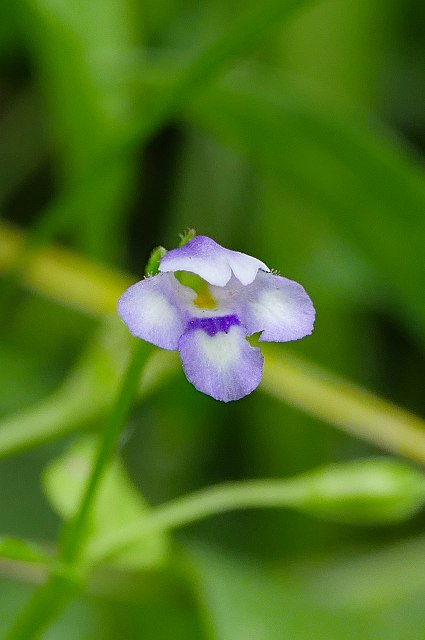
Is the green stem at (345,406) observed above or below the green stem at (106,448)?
above

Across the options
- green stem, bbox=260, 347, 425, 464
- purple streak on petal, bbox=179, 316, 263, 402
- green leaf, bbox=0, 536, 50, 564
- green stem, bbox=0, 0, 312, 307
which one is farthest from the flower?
green stem, bbox=260, 347, 425, 464

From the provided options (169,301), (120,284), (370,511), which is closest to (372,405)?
(370,511)

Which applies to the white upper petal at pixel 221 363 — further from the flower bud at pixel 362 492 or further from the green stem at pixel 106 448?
the flower bud at pixel 362 492

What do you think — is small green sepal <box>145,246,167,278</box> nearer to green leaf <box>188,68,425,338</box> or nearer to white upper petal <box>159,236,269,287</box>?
white upper petal <box>159,236,269,287</box>

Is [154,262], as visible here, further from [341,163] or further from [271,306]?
[341,163]

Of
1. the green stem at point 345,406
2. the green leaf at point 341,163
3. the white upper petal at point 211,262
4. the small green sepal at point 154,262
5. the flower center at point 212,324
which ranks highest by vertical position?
the green leaf at point 341,163

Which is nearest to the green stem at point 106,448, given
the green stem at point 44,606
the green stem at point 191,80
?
the green stem at point 44,606

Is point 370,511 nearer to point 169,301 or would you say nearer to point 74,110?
point 169,301
